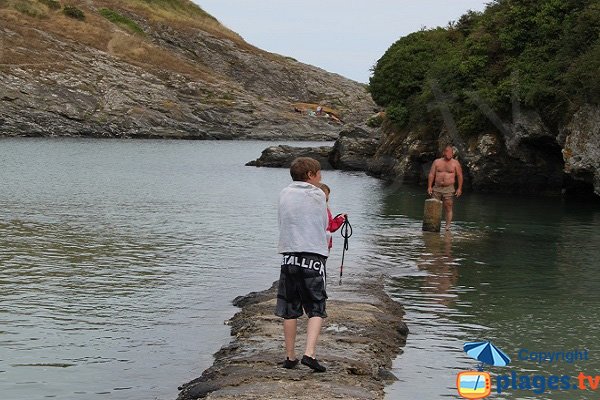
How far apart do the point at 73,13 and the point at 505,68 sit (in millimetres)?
95979

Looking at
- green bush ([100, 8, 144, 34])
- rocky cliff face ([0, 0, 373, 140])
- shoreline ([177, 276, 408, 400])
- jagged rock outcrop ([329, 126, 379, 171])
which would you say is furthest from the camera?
green bush ([100, 8, 144, 34])

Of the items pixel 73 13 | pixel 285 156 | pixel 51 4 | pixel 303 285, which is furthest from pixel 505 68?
pixel 51 4

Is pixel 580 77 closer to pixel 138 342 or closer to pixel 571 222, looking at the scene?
pixel 571 222

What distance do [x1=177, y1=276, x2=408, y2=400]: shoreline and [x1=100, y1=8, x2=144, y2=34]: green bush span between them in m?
125

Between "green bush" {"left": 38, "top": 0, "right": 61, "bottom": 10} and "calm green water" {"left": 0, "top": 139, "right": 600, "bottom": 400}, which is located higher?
"green bush" {"left": 38, "top": 0, "right": 61, "bottom": 10}

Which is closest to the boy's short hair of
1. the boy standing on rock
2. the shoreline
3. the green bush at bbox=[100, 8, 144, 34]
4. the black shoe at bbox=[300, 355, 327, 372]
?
the boy standing on rock

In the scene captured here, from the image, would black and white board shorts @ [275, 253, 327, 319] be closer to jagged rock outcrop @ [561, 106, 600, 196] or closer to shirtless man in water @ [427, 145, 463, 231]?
shirtless man in water @ [427, 145, 463, 231]

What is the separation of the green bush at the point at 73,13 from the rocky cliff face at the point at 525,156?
8575 cm

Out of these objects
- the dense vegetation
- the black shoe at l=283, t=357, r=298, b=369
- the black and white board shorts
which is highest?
the dense vegetation

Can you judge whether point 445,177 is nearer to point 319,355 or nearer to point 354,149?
point 319,355

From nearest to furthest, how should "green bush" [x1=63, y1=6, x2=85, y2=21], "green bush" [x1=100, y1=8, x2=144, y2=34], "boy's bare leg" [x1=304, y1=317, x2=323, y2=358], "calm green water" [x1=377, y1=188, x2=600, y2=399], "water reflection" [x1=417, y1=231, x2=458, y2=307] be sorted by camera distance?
"boy's bare leg" [x1=304, y1=317, x2=323, y2=358]
"calm green water" [x1=377, y1=188, x2=600, y2=399]
"water reflection" [x1=417, y1=231, x2=458, y2=307]
"green bush" [x1=63, y1=6, x2=85, y2=21]
"green bush" [x1=100, y1=8, x2=144, y2=34]

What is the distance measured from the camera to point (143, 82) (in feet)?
368

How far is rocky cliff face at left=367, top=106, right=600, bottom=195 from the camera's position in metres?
34.0

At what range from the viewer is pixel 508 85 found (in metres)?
39.1
